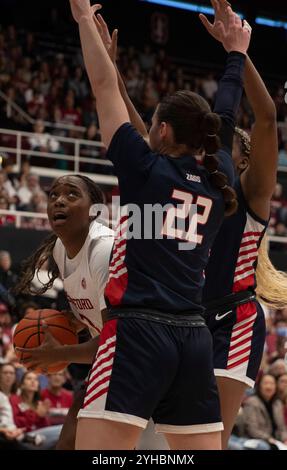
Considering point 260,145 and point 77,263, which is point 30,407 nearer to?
point 77,263

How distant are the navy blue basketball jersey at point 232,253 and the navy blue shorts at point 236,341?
10cm

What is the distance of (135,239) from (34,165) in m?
12.0

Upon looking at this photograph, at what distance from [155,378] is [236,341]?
1.06m

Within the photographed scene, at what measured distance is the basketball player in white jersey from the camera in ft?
13.1

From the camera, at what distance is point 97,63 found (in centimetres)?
346

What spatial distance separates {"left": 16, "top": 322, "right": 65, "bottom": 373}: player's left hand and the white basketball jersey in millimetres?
271

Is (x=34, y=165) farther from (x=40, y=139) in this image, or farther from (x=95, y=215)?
(x=95, y=215)

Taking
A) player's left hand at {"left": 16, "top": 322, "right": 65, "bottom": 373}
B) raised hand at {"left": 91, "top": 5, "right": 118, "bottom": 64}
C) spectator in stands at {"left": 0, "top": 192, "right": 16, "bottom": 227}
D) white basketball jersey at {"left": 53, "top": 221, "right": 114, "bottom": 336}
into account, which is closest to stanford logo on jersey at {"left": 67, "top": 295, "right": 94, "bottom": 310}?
white basketball jersey at {"left": 53, "top": 221, "right": 114, "bottom": 336}

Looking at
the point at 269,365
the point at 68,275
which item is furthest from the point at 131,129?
the point at 269,365

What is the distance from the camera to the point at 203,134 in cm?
347

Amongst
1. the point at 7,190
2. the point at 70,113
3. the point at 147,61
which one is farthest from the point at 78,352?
the point at 147,61

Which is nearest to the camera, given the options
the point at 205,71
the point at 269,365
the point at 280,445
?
the point at 280,445

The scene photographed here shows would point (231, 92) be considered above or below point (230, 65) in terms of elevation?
below
